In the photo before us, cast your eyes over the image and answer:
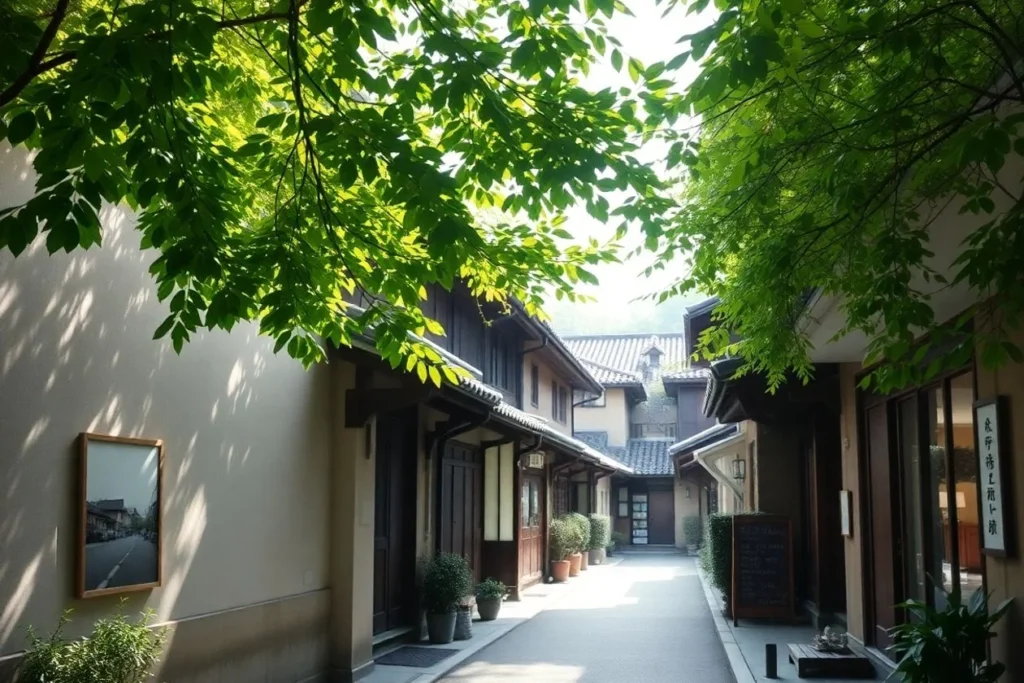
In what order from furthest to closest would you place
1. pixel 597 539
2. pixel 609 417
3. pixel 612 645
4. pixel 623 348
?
pixel 623 348
pixel 609 417
pixel 597 539
pixel 612 645

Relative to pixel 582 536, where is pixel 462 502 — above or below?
above

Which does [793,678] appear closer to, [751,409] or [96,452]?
[751,409]

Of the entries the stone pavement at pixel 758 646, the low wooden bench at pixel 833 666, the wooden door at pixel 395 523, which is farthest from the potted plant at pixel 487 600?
the low wooden bench at pixel 833 666

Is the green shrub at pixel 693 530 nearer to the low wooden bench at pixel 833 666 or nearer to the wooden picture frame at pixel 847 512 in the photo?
the wooden picture frame at pixel 847 512

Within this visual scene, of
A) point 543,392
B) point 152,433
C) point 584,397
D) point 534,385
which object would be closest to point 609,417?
point 584,397

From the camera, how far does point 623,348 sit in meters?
52.1

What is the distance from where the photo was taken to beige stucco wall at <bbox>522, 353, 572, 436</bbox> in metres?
23.9

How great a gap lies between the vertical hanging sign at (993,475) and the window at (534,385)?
17.5 metres

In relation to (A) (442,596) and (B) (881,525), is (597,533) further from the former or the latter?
(B) (881,525)

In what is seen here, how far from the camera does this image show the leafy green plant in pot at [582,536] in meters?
25.9

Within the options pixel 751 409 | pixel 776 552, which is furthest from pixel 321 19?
pixel 776 552

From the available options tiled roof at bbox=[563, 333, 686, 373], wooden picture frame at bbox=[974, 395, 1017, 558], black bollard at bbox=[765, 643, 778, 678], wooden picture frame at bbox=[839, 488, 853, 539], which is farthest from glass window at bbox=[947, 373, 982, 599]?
tiled roof at bbox=[563, 333, 686, 373]

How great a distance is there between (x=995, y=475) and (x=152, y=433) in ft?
20.3

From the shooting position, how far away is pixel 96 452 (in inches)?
266
